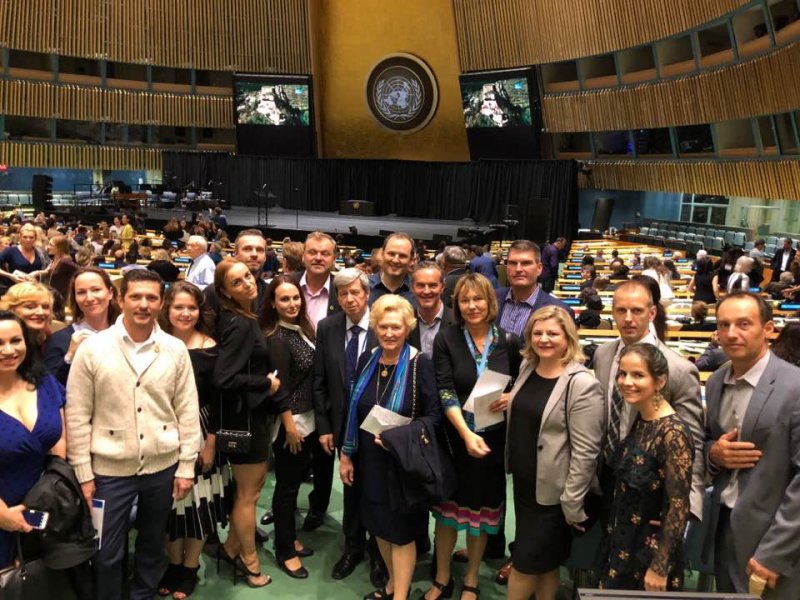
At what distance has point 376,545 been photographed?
3.35 metres


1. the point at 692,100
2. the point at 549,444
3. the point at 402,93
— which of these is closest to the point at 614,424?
the point at 549,444

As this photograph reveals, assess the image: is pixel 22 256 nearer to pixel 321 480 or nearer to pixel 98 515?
pixel 321 480

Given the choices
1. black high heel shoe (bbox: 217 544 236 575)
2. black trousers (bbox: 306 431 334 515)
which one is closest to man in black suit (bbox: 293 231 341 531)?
black trousers (bbox: 306 431 334 515)

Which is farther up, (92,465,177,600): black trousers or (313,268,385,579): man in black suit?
(313,268,385,579): man in black suit

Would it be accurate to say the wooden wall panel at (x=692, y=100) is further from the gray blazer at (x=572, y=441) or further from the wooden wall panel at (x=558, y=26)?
the gray blazer at (x=572, y=441)

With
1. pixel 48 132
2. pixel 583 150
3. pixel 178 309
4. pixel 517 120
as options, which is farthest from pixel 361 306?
pixel 48 132

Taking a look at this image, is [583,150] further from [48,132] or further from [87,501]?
[87,501]

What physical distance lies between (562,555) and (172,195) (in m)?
20.4

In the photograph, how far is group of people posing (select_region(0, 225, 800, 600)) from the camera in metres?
2.42

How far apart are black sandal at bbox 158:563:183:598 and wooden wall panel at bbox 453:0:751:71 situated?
15.7 metres

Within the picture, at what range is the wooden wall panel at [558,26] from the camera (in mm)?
16297

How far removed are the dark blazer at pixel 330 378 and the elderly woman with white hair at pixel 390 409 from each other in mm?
170

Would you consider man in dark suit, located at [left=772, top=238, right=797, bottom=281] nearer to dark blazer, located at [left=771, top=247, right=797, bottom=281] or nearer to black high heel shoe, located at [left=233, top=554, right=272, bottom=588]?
dark blazer, located at [left=771, top=247, right=797, bottom=281]

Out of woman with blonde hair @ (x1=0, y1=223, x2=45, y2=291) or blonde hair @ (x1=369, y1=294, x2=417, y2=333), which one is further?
woman with blonde hair @ (x1=0, y1=223, x2=45, y2=291)
